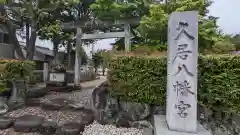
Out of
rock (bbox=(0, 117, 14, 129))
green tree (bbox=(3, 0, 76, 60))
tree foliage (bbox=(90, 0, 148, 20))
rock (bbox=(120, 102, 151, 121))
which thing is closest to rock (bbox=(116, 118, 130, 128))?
rock (bbox=(120, 102, 151, 121))

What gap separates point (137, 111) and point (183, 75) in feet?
5.50

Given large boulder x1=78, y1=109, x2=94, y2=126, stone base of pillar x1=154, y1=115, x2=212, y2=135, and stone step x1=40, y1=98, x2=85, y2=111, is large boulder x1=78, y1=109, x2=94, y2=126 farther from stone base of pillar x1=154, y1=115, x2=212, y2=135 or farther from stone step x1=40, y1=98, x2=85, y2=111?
stone base of pillar x1=154, y1=115, x2=212, y2=135

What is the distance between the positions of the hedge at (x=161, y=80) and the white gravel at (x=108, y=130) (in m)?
0.76

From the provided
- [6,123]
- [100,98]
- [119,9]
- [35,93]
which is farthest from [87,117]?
[119,9]

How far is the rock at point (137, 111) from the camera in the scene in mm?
5160

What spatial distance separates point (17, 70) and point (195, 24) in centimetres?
562

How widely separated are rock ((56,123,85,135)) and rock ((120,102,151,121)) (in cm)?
120

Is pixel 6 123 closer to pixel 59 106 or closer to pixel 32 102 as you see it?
pixel 59 106

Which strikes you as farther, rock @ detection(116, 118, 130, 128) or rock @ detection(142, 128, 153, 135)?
rock @ detection(116, 118, 130, 128)

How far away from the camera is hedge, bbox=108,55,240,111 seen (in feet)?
14.7

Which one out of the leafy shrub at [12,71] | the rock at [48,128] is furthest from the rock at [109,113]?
the leafy shrub at [12,71]

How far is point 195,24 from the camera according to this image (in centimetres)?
408

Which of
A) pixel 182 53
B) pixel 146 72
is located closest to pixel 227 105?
pixel 182 53

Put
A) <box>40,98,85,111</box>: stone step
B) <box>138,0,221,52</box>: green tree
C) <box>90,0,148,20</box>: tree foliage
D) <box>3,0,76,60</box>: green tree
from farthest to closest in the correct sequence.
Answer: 1. <box>3,0,76,60</box>: green tree
2. <box>90,0,148,20</box>: tree foliage
3. <box>138,0,221,52</box>: green tree
4. <box>40,98,85,111</box>: stone step
